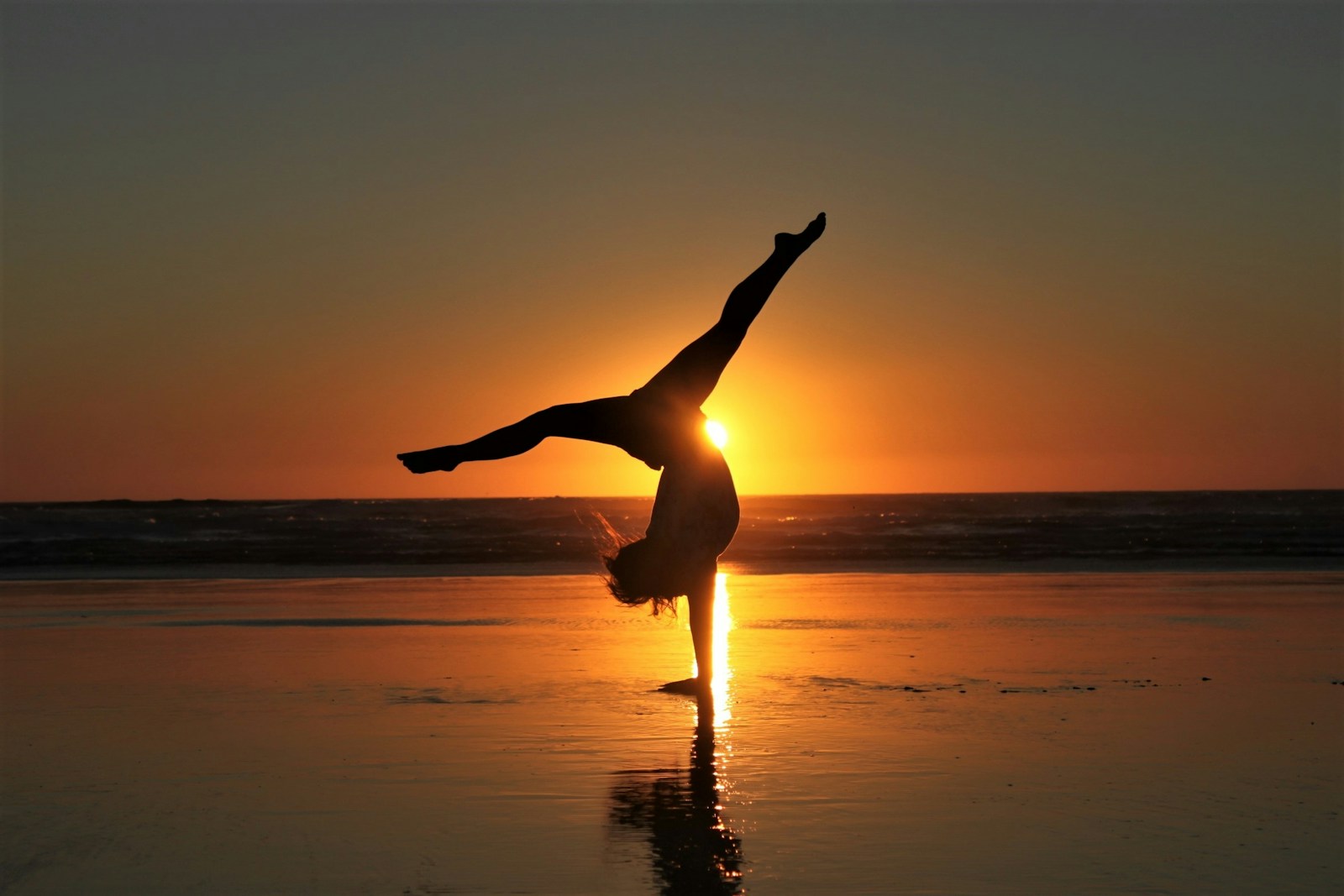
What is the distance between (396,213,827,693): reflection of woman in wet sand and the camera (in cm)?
852

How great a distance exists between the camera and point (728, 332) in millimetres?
8828

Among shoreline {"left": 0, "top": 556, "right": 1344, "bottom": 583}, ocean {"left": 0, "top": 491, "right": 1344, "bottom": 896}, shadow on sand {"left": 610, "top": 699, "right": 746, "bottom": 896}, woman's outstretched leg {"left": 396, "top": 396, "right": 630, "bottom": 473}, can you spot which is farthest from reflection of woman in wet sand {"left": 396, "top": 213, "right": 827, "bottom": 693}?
shoreline {"left": 0, "top": 556, "right": 1344, "bottom": 583}

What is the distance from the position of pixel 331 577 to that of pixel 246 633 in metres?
9.43

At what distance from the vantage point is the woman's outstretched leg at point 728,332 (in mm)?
8797

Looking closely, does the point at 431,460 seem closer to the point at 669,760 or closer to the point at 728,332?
the point at 728,332

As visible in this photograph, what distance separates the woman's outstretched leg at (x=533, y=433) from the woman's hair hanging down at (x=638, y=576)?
99cm

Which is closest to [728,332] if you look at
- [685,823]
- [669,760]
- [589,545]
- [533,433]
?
[533,433]

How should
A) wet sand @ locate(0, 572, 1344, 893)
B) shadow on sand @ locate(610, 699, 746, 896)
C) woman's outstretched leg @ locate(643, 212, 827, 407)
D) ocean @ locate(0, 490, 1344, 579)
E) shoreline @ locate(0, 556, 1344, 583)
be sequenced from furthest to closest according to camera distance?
ocean @ locate(0, 490, 1344, 579) → shoreline @ locate(0, 556, 1344, 583) → woman's outstretched leg @ locate(643, 212, 827, 407) → wet sand @ locate(0, 572, 1344, 893) → shadow on sand @ locate(610, 699, 746, 896)

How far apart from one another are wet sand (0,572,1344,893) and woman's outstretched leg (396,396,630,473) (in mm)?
1613

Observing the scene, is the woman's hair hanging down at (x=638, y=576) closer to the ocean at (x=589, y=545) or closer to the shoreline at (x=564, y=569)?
the ocean at (x=589, y=545)

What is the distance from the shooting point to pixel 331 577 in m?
23.0

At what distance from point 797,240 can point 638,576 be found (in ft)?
8.15

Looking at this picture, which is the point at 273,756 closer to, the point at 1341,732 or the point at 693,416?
the point at 693,416

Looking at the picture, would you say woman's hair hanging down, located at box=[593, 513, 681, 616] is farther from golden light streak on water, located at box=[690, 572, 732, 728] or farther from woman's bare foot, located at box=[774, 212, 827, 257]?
woman's bare foot, located at box=[774, 212, 827, 257]
